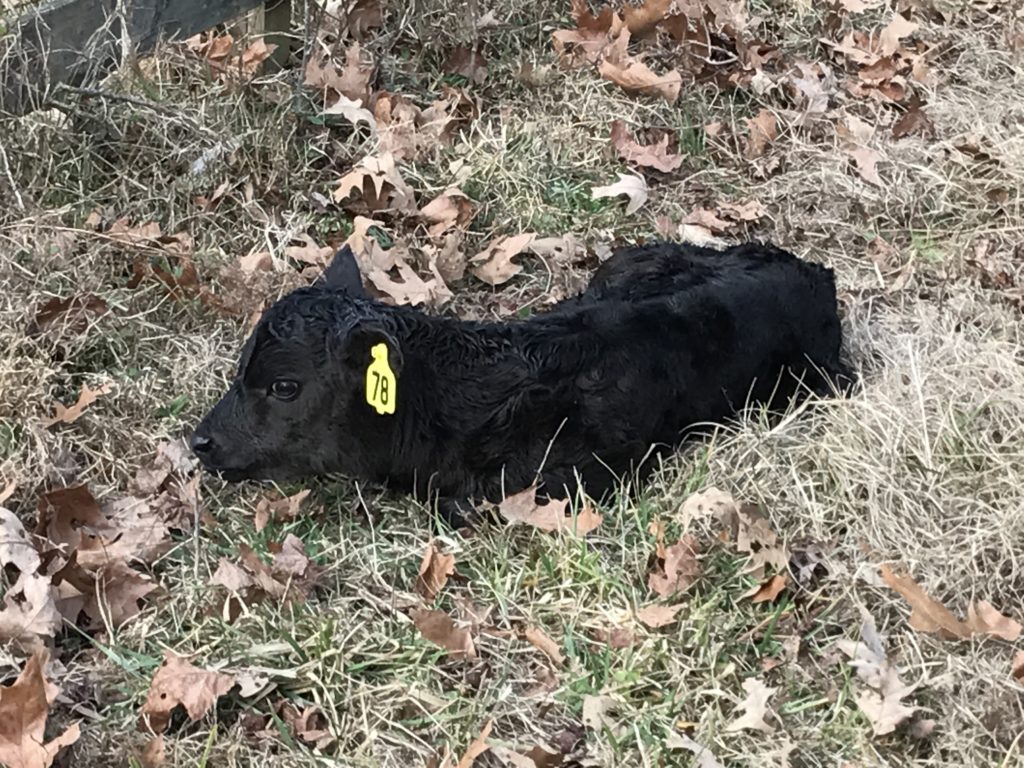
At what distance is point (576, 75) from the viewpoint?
20.7ft

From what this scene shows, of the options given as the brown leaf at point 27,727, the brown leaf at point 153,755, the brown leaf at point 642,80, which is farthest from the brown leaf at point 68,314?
the brown leaf at point 642,80

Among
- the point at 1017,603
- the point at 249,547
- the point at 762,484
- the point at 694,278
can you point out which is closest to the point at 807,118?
the point at 694,278

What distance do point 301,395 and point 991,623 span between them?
2.24m

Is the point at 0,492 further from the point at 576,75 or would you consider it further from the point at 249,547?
the point at 576,75

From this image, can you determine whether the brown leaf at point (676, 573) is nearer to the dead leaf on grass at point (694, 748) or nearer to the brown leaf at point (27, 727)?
the dead leaf on grass at point (694, 748)

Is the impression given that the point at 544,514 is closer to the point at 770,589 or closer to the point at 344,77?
the point at 770,589

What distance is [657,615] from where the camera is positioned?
3.42 meters

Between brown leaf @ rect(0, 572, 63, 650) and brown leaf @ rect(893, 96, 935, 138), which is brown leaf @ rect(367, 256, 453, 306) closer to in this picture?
brown leaf @ rect(0, 572, 63, 650)

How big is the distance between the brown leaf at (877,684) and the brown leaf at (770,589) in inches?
9.5

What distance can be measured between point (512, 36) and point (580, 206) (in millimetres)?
1491

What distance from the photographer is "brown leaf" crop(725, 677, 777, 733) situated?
10.2ft

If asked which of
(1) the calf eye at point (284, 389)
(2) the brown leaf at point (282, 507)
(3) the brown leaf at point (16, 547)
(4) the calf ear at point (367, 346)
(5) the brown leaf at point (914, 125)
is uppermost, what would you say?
(4) the calf ear at point (367, 346)

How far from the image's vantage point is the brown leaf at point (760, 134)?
19.7 ft

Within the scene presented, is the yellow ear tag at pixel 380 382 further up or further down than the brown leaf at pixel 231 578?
further up
